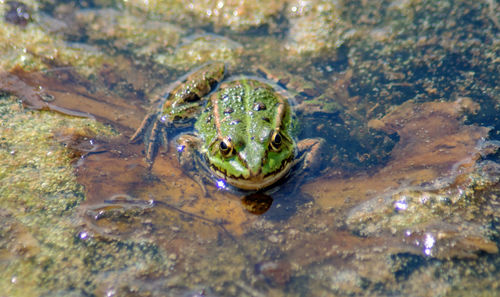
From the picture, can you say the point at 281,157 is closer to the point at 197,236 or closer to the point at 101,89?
the point at 197,236

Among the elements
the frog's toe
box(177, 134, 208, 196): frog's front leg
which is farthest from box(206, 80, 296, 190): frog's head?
the frog's toe

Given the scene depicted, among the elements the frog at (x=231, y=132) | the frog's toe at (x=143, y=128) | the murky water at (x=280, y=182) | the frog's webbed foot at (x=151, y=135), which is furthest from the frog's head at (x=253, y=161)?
the frog's toe at (x=143, y=128)

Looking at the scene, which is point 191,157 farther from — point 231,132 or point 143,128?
point 143,128

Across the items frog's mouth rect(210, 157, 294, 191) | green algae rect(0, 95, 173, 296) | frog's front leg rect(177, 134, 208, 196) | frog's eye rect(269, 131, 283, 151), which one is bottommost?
green algae rect(0, 95, 173, 296)

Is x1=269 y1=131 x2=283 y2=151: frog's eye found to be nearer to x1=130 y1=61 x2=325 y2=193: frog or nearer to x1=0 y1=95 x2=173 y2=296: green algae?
x1=130 y1=61 x2=325 y2=193: frog

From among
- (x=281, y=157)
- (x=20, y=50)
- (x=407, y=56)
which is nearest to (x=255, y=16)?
(x=407, y=56)

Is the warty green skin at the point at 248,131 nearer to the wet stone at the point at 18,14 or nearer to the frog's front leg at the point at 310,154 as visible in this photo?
the frog's front leg at the point at 310,154
